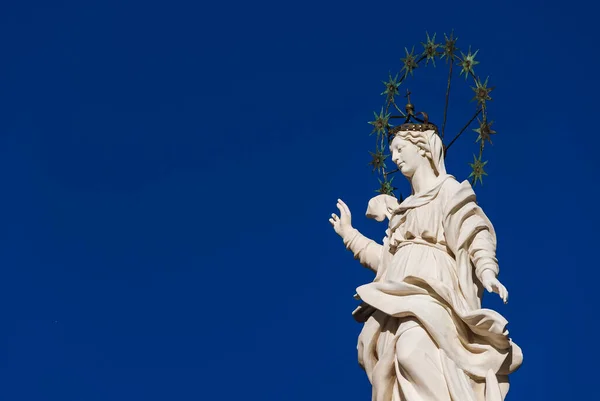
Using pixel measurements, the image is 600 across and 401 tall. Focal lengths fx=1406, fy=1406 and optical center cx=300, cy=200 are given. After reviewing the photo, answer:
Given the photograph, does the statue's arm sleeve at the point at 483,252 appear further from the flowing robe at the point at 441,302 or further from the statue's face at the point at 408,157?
the statue's face at the point at 408,157

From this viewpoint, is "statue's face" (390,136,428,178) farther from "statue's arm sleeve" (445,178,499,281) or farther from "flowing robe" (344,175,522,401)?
"statue's arm sleeve" (445,178,499,281)

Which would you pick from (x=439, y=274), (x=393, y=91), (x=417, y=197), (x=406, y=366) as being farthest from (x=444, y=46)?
(x=406, y=366)

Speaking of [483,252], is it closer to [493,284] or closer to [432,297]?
[493,284]

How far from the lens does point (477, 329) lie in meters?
14.0

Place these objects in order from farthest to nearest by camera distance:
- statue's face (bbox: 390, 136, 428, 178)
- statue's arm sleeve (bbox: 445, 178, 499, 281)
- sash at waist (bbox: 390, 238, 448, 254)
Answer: statue's face (bbox: 390, 136, 428, 178), sash at waist (bbox: 390, 238, 448, 254), statue's arm sleeve (bbox: 445, 178, 499, 281)

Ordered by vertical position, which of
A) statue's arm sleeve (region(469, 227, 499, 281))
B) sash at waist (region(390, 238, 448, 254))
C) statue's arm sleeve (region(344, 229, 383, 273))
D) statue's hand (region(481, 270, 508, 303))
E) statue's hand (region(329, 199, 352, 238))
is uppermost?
statue's hand (region(329, 199, 352, 238))

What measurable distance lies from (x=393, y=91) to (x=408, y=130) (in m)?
0.97

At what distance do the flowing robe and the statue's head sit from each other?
33cm

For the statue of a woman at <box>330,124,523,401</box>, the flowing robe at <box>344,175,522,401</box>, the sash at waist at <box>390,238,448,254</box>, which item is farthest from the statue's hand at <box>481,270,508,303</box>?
the sash at waist at <box>390,238,448,254</box>

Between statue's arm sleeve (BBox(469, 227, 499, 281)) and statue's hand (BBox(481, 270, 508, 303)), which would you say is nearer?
statue's hand (BBox(481, 270, 508, 303))

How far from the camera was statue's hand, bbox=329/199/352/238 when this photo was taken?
53.3 ft

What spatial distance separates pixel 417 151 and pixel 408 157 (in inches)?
5.0

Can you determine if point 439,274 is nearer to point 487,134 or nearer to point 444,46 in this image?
point 487,134

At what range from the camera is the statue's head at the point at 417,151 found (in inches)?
613
